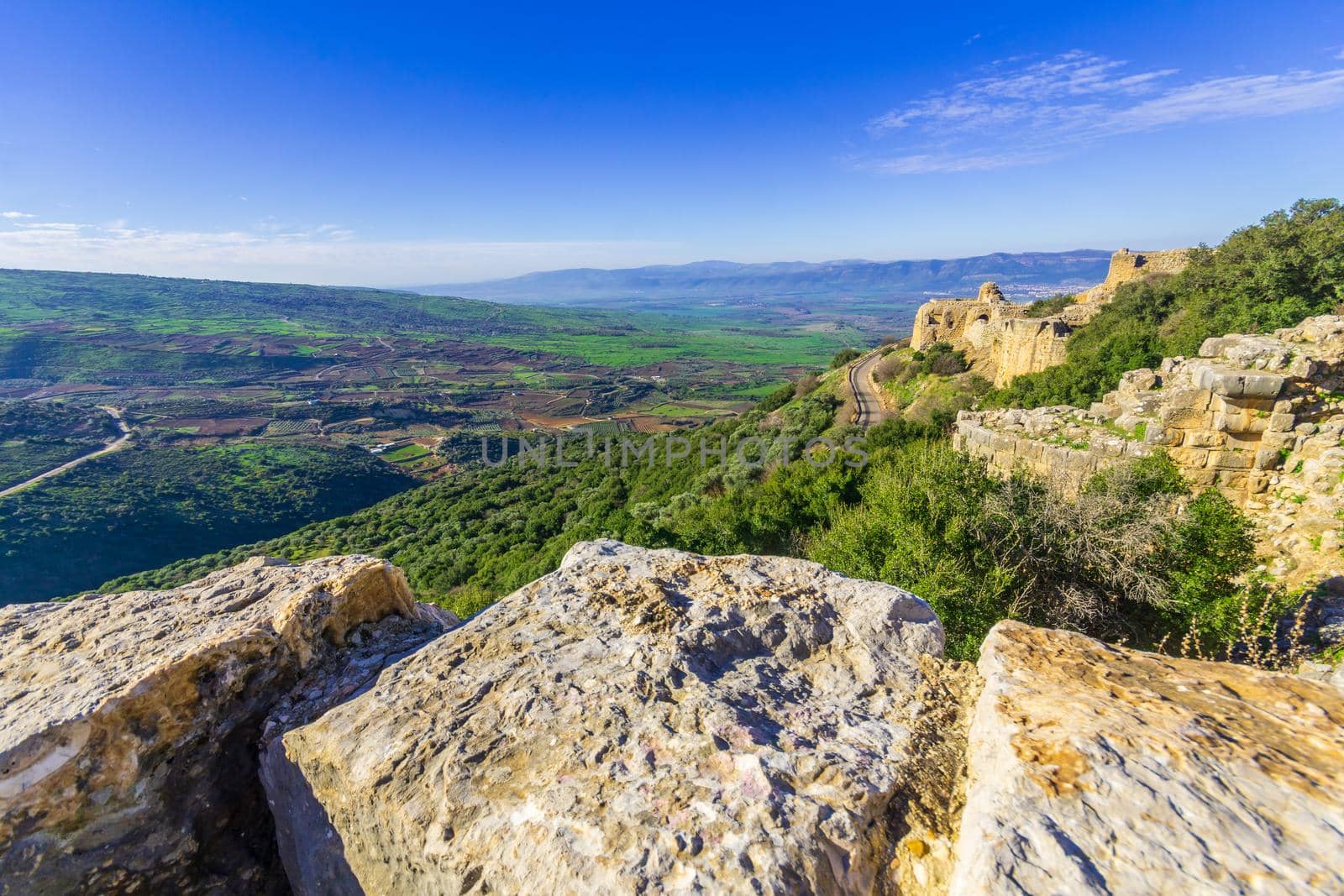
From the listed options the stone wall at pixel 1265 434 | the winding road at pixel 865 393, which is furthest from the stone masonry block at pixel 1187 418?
the winding road at pixel 865 393

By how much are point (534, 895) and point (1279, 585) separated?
8.83 m

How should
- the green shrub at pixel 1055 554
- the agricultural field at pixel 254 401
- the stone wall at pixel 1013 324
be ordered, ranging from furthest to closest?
1. the agricultural field at pixel 254 401
2. the stone wall at pixel 1013 324
3. the green shrub at pixel 1055 554

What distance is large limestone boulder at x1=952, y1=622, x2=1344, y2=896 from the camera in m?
2.29

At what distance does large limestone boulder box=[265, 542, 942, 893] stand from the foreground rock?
42 cm

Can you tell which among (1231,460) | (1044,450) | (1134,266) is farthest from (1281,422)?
(1134,266)

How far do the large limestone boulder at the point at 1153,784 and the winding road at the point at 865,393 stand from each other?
22437 millimetres

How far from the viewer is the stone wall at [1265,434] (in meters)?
7.95

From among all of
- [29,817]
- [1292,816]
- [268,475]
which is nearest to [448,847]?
[29,817]

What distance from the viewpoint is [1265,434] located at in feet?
28.7

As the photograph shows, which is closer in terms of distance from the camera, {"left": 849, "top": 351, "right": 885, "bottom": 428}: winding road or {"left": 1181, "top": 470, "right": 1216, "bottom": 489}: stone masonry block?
{"left": 1181, "top": 470, "right": 1216, "bottom": 489}: stone masonry block

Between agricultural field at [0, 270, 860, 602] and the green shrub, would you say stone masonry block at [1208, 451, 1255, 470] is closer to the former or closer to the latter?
the green shrub

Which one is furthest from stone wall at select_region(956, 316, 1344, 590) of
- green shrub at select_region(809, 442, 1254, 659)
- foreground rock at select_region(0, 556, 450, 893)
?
foreground rock at select_region(0, 556, 450, 893)

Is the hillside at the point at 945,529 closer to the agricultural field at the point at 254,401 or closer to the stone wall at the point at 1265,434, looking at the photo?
the stone wall at the point at 1265,434

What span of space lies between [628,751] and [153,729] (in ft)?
9.51
